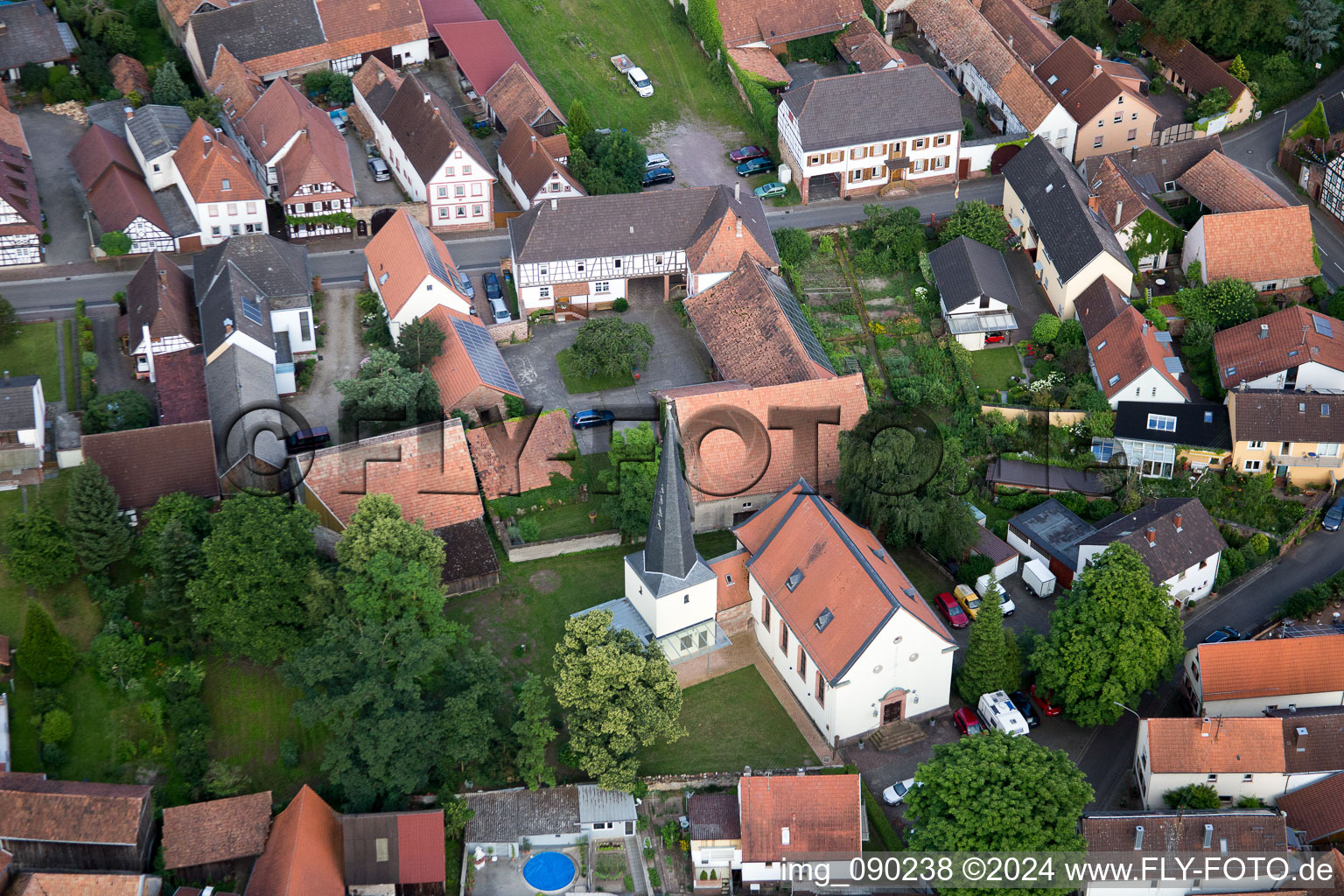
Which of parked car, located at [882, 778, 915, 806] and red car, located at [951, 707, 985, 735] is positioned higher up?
red car, located at [951, 707, 985, 735]

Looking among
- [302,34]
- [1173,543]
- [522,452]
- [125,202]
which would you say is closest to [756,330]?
[522,452]

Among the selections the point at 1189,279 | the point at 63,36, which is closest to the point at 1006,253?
the point at 1189,279

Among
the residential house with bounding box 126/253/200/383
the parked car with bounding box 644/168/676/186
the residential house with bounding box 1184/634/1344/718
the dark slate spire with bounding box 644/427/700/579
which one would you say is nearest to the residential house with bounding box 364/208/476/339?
Result: the residential house with bounding box 126/253/200/383

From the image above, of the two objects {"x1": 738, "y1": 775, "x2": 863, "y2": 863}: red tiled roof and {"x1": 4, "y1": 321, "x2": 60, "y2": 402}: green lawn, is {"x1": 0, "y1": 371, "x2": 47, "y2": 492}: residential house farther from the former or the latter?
{"x1": 738, "y1": 775, "x2": 863, "y2": 863}: red tiled roof

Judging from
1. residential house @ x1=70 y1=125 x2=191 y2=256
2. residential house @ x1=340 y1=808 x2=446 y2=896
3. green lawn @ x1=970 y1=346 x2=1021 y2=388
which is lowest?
residential house @ x1=340 y1=808 x2=446 y2=896

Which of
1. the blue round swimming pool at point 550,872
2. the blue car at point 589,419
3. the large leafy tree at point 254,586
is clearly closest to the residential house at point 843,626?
the blue round swimming pool at point 550,872

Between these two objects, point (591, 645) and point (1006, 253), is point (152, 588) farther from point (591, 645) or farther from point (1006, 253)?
point (1006, 253)

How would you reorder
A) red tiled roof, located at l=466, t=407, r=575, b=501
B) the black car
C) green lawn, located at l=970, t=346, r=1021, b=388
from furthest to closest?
green lawn, located at l=970, t=346, r=1021, b=388, red tiled roof, located at l=466, t=407, r=575, b=501, the black car

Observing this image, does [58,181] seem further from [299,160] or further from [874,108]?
[874,108]

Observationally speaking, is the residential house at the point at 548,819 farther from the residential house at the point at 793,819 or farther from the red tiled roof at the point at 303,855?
the red tiled roof at the point at 303,855
